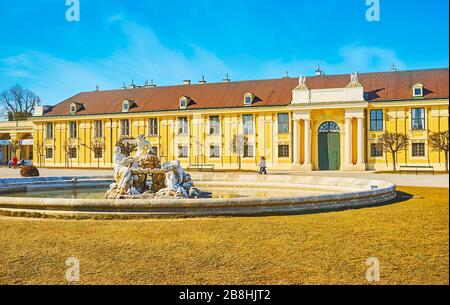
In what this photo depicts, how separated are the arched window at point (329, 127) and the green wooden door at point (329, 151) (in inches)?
13.6

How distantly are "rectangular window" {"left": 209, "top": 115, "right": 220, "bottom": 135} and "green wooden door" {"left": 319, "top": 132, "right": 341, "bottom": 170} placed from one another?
1225 centimetres

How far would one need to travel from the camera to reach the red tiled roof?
1932 inches

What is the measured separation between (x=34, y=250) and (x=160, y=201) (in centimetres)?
406

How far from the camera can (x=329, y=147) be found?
4994 cm

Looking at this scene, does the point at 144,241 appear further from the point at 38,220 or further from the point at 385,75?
the point at 385,75

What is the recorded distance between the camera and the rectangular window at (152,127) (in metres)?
57.1

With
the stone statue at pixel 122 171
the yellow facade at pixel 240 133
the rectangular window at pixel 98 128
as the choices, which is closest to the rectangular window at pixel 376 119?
the yellow facade at pixel 240 133

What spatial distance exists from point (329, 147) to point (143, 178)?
37.2 m

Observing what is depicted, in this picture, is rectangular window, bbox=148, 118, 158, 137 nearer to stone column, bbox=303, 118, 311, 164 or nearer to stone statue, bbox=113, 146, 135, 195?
stone column, bbox=303, 118, 311, 164

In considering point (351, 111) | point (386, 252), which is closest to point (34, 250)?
point (386, 252)

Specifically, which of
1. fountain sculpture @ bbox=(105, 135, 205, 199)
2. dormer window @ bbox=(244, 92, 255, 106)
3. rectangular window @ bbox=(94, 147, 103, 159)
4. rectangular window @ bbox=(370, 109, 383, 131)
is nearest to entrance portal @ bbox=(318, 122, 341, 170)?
rectangular window @ bbox=(370, 109, 383, 131)

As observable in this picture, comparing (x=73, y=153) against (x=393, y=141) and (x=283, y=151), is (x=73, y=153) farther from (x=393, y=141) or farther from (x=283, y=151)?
(x=393, y=141)

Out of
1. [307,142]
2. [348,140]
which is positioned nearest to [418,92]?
[348,140]

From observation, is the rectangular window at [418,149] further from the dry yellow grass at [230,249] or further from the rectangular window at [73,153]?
the rectangular window at [73,153]
